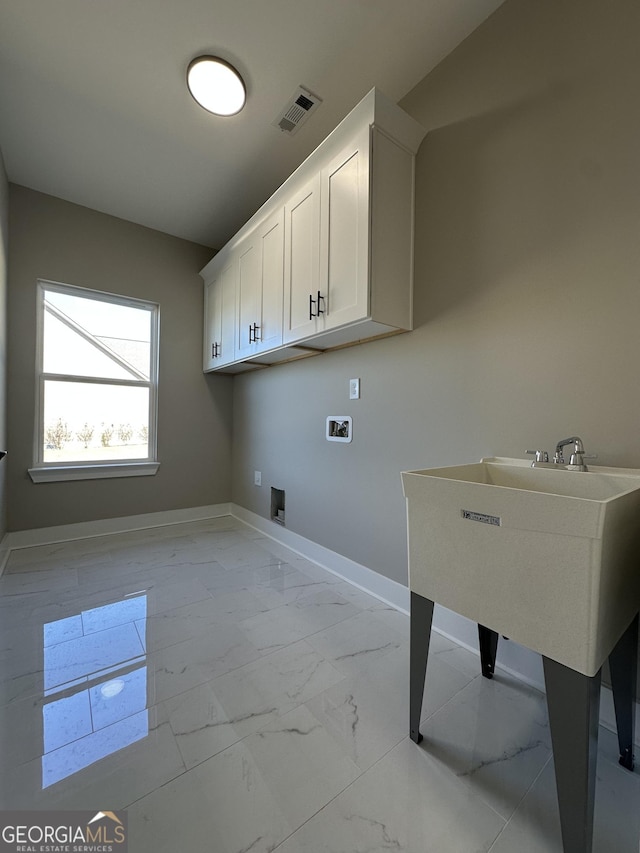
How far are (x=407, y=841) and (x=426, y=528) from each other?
2.38 ft

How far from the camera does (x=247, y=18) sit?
1.52 meters

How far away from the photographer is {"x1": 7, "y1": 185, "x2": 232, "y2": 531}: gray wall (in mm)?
2631

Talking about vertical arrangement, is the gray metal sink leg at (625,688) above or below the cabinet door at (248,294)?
below

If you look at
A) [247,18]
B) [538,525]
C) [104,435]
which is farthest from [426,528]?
[104,435]

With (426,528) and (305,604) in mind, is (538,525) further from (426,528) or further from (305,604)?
(305,604)

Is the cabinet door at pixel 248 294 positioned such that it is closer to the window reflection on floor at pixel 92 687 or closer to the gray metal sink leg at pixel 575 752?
the window reflection on floor at pixel 92 687

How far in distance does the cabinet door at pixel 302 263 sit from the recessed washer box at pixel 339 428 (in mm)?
567

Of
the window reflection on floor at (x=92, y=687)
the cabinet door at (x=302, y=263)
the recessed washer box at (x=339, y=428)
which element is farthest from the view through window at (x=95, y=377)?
the recessed washer box at (x=339, y=428)

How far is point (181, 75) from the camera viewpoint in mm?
1785

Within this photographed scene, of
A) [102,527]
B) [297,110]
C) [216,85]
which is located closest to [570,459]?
[297,110]

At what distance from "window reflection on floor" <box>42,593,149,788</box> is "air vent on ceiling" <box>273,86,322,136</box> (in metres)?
2.85

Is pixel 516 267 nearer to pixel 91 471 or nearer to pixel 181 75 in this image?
pixel 181 75

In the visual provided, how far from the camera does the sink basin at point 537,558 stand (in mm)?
753

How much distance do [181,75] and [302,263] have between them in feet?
3.52
